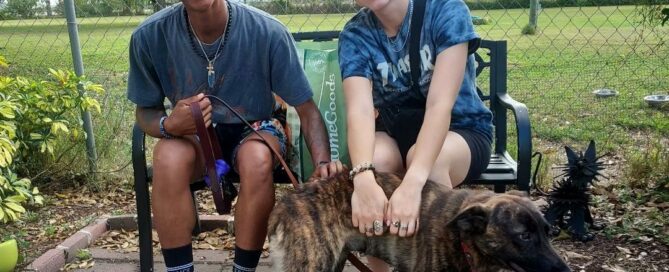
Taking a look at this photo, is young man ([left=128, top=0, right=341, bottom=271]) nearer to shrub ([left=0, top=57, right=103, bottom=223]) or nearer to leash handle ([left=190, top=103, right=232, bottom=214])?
leash handle ([left=190, top=103, right=232, bottom=214])

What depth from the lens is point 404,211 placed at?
2.73 metres

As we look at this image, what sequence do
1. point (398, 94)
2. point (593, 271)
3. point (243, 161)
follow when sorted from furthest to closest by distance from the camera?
point (593, 271) → point (398, 94) → point (243, 161)

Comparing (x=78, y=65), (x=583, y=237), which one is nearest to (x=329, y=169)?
(x=583, y=237)

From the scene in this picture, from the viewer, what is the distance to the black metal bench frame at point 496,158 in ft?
10.7

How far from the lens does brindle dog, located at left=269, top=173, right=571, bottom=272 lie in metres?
2.55

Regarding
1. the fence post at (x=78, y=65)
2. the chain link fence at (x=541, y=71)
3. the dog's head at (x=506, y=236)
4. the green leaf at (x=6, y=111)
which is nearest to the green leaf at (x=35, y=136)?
the fence post at (x=78, y=65)

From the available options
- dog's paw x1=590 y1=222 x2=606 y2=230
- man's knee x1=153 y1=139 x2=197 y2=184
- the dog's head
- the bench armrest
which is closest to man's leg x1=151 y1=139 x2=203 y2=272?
man's knee x1=153 y1=139 x2=197 y2=184

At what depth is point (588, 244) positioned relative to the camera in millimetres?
4008

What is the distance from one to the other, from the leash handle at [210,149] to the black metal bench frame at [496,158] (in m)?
0.26

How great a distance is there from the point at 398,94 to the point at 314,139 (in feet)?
1.56

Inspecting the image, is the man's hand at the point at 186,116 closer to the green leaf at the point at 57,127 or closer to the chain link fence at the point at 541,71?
the green leaf at the point at 57,127

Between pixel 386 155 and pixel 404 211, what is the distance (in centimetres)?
49

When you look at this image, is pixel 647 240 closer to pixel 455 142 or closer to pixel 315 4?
pixel 455 142

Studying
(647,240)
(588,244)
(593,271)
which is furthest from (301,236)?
(647,240)
